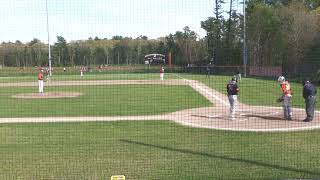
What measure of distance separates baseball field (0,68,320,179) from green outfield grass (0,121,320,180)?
0.02 m

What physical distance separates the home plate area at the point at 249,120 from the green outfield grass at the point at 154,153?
81 cm

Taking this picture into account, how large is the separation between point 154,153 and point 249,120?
554 cm

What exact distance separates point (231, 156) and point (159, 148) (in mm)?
1728

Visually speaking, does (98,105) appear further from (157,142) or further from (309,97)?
Result: (309,97)

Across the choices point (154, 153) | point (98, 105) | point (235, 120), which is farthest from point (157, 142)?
point (98, 105)

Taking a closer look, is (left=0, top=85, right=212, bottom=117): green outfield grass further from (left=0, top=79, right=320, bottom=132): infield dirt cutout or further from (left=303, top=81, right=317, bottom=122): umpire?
(left=303, top=81, right=317, bottom=122): umpire

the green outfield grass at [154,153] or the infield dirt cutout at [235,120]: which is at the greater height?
the infield dirt cutout at [235,120]

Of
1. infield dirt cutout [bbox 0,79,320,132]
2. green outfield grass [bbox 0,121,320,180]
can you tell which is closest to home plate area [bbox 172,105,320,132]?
infield dirt cutout [bbox 0,79,320,132]

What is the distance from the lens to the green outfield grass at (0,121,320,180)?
8.69 meters

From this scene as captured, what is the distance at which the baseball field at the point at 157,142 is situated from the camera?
884cm

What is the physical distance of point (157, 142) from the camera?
1159 cm

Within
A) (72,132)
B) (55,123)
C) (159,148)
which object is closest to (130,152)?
(159,148)

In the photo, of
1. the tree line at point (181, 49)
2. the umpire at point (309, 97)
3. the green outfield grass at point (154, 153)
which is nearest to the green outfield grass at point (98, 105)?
the tree line at point (181, 49)

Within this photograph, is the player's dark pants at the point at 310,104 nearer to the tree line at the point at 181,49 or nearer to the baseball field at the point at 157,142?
the baseball field at the point at 157,142
